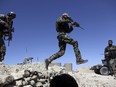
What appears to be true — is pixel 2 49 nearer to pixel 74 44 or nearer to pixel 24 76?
pixel 24 76

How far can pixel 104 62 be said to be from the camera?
10.9 m

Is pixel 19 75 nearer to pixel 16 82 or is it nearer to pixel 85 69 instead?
pixel 16 82

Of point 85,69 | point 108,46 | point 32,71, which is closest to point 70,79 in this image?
point 32,71

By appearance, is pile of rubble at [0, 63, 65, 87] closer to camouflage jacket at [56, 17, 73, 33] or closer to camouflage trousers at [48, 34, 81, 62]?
camouflage trousers at [48, 34, 81, 62]

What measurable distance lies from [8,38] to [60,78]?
249 inches

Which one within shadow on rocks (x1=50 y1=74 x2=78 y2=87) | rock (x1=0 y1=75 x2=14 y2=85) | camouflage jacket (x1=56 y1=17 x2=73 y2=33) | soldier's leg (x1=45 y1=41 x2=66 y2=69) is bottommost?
shadow on rocks (x1=50 y1=74 x2=78 y2=87)

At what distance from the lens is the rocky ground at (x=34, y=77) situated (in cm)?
595

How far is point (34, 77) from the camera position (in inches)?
263

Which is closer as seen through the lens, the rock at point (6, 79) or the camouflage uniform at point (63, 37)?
the rock at point (6, 79)

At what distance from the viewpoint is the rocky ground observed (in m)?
5.95

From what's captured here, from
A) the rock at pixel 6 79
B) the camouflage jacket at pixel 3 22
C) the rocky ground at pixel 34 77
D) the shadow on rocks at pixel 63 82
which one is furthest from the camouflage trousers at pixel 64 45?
the shadow on rocks at pixel 63 82

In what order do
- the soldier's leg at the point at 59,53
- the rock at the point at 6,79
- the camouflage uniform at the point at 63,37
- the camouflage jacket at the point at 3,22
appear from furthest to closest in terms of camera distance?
the camouflage uniform at the point at 63,37 < the soldier's leg at the point at 59,53 < the camouflage jacket at the point at 3,22 < the rock at the point at 6,79

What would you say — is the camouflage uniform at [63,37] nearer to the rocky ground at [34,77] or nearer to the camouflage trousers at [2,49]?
the rocky ground at [34,77]

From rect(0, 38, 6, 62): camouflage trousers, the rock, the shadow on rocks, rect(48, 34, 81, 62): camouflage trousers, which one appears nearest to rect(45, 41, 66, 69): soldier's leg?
rect(48, 34, 81, 62): camouflage trousers
